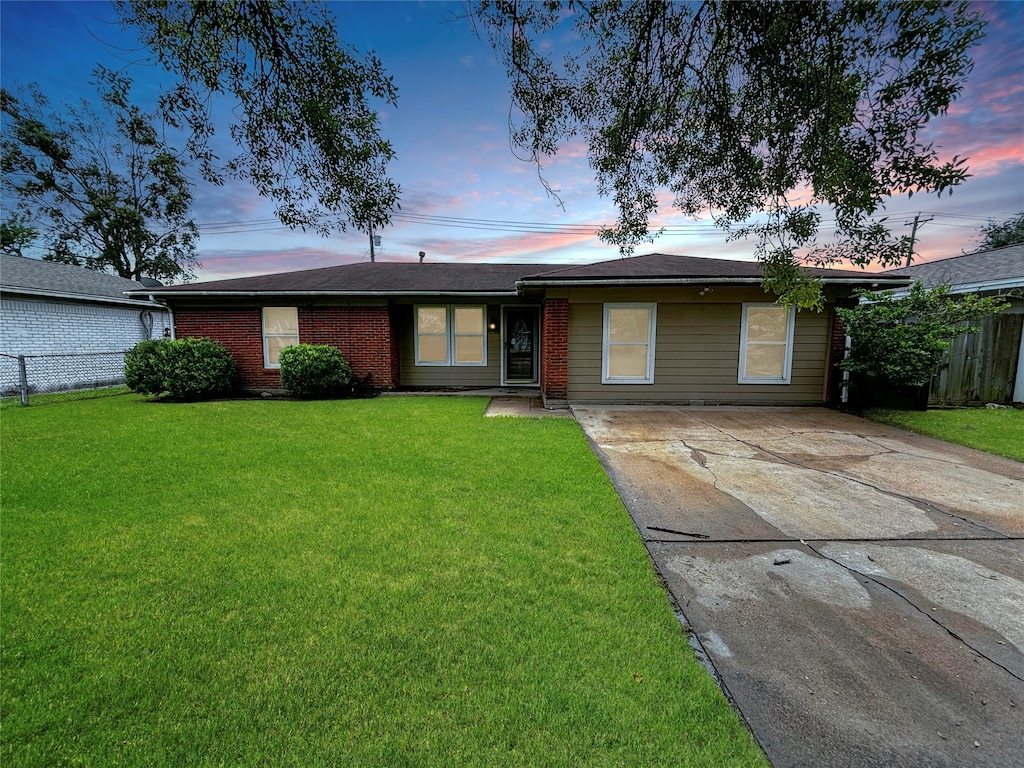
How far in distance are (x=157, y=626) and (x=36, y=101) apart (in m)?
25.6

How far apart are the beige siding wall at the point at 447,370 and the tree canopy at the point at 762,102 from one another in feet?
23.1

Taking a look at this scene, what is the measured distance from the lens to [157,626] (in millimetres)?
2234

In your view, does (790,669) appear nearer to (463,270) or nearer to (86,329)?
(463,270)

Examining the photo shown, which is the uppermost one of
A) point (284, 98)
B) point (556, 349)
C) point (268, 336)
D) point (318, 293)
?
point (284, 98)

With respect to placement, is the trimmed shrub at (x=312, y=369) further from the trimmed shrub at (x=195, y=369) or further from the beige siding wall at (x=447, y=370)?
the beige siding wall at (x=447, y=370)

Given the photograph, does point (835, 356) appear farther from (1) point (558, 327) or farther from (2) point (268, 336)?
(2) point (268, 336)

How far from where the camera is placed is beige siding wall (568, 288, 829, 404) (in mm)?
8914

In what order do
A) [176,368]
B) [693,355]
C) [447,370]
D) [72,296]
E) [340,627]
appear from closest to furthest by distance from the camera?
[340,627] < [693,355] < [176,368] < [447,370] < [72,296]

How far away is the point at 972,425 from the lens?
7.12 metres

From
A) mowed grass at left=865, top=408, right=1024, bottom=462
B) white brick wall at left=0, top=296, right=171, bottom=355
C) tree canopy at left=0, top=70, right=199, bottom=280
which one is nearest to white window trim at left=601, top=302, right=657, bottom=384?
mowed grass at left=865, top=408, right=1024, bottom=462

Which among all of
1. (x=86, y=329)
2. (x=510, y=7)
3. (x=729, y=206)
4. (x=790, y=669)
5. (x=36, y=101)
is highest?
(x=36, y=101)

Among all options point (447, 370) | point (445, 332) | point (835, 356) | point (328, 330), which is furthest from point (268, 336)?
point (835, 356)

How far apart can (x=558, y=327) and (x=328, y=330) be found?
5768 mm

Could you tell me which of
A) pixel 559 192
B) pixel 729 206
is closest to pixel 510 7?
pixel 559 192
